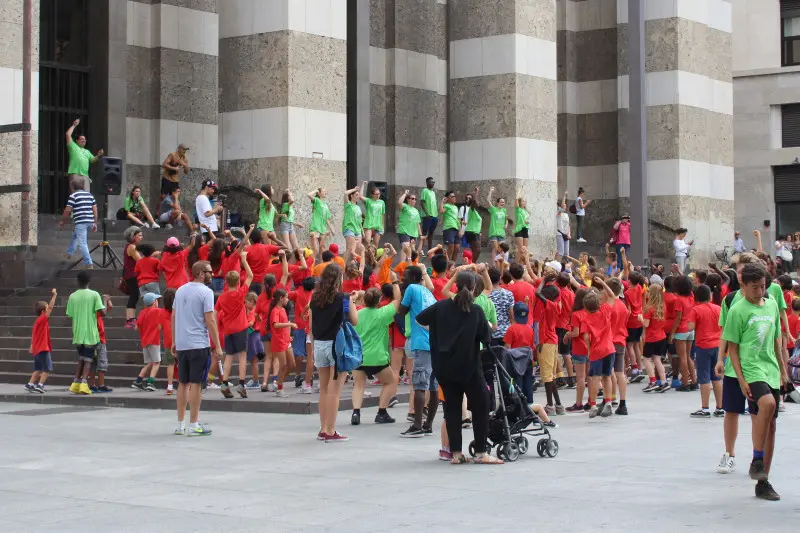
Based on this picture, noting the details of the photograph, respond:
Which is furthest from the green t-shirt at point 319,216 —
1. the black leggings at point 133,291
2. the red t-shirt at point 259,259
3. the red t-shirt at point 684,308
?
the red t-shirt at point 684,308

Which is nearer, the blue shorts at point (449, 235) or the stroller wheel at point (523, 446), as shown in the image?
the stroller wheel at point (523, 446)

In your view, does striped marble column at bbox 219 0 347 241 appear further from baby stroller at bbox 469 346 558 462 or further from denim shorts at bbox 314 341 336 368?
baby stroller at bbox 469 346 558 462

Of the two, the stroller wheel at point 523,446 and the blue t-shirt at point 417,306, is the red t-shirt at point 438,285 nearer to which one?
the blue t-shirt at point 417,306

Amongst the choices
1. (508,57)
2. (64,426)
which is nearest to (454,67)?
(508,57)

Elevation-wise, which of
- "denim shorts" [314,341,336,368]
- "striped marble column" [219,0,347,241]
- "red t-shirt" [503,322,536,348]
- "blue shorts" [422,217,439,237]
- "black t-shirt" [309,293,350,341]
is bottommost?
"denim shorts" [314,341,336,368]

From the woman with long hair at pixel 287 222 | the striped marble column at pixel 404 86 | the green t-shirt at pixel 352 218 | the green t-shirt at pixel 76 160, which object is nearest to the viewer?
the woman with long hair at pixel 287 222

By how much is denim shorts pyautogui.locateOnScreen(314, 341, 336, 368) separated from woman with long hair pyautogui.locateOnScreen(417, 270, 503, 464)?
1961 mm

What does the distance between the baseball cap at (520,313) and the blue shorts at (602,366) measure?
1.39 m

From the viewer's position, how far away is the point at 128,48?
30359 mm

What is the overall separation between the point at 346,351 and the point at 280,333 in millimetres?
3854

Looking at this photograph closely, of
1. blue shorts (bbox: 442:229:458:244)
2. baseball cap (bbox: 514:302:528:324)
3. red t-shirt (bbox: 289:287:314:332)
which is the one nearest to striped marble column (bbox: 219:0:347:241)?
blue shorts (bbox: 442:229:458:244)

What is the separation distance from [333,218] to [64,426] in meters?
12.9

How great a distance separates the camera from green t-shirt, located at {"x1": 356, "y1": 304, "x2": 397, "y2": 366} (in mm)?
14914

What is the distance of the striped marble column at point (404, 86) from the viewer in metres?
34.9
